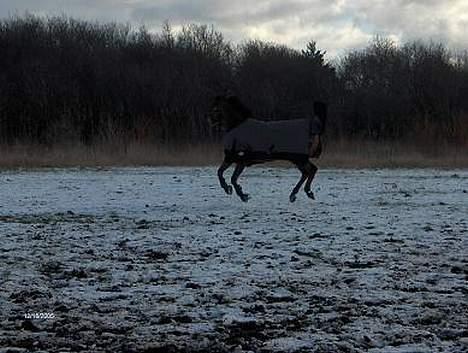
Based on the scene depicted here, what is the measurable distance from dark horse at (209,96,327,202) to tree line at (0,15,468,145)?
20666 mm

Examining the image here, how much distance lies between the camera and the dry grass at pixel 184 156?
2580 cm

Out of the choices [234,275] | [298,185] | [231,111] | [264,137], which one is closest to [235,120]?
[231,111]

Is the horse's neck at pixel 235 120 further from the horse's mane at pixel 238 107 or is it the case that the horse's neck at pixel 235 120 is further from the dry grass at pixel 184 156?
the dry grass at pixel 184 156

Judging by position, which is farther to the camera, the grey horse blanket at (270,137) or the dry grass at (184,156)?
the dry grass at (184,156)

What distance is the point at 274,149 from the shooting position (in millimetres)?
13234

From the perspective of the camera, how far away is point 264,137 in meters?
13.2

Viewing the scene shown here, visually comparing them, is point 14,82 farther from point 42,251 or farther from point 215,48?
point 42,251

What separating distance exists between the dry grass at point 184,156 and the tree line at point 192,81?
5092mm

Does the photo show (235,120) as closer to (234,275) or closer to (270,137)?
(270,137)

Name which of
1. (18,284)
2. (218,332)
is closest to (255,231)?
(18,284)
